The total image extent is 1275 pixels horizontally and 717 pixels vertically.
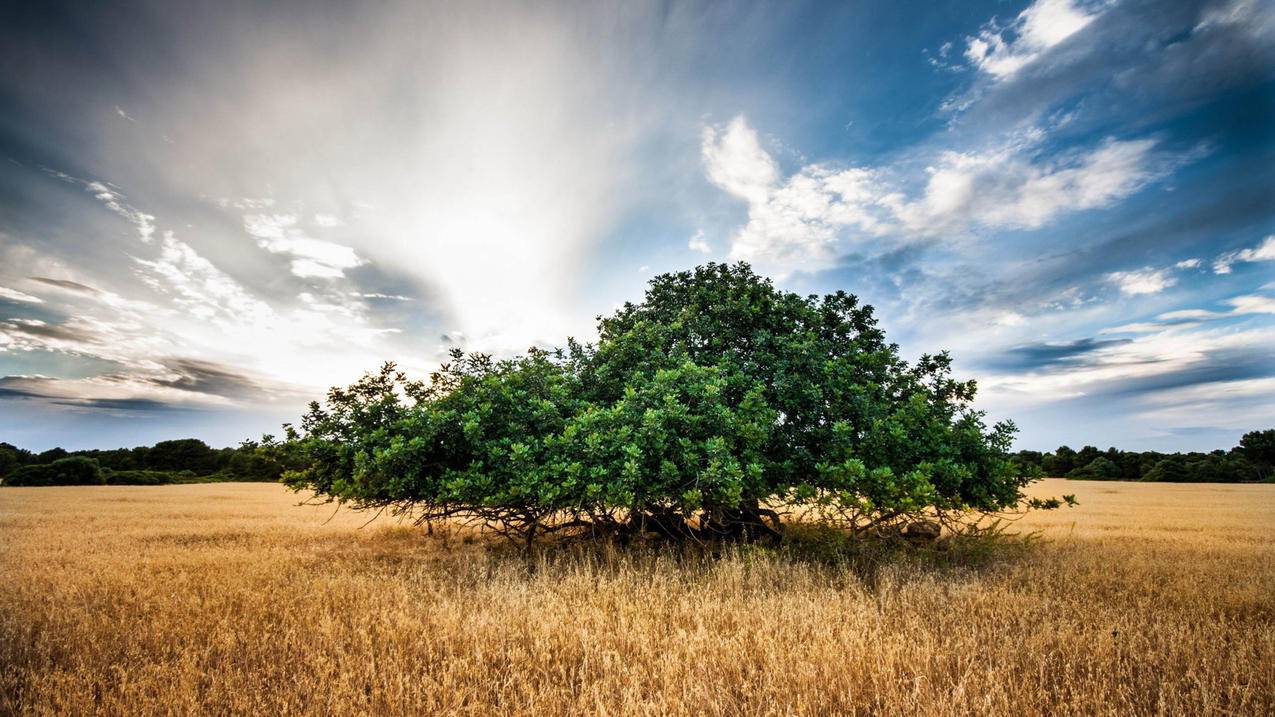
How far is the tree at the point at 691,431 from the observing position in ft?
31.3

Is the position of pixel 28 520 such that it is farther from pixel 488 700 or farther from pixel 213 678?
pixel 488 700

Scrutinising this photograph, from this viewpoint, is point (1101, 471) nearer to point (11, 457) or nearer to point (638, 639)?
point (638, 639)

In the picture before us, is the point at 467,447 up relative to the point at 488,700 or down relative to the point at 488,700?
up

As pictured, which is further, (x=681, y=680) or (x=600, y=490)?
(x=600, y=490)

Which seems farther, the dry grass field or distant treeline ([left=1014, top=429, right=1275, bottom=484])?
distant treeline ([left=1014, top=429, right=1275, bottom=484])

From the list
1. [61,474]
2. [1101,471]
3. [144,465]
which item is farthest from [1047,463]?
[144,465]

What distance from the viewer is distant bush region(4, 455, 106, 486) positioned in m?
53.5

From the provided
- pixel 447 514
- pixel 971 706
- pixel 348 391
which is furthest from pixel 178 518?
pixel 971 706

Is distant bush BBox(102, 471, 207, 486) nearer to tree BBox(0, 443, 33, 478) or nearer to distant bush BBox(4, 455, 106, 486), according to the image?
distant bush BBox(4, 455, 106, 486)

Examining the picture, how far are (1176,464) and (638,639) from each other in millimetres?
97154

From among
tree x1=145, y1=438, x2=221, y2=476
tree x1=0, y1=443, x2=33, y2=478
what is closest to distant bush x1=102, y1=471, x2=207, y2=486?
tree x1=145, y1=438, x2=221, y2=476

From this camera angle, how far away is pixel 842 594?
328 inches

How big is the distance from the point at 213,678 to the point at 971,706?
780 centimetres

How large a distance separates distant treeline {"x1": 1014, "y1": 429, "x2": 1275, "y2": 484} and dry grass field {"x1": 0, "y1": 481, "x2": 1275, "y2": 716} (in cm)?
7188
